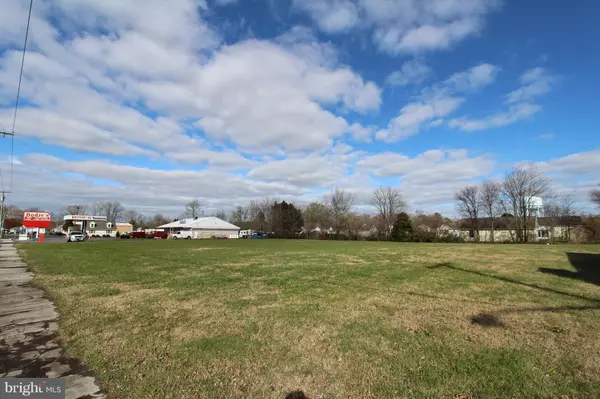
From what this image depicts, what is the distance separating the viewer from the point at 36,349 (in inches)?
168

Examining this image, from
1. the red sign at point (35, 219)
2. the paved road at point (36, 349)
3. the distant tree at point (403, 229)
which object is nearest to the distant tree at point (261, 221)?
the distant tree at point (403, 229)

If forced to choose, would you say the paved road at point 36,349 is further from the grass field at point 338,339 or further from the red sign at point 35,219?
the red sign at point 35,219

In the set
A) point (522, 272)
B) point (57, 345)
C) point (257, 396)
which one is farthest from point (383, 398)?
point (522, 272)

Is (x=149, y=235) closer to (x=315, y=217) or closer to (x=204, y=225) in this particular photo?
(x=204, y=225)

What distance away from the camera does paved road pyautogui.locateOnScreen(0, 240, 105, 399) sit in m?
3.38

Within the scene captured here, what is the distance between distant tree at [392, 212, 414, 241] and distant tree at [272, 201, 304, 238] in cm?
2974

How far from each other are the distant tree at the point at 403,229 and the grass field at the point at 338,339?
154 ft

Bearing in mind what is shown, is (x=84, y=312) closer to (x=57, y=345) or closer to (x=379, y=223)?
(x=57, y=345)

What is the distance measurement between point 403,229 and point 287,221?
3357 centimetres

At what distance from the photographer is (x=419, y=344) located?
4352 millimetres

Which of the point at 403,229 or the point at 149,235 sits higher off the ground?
the point at 403,229

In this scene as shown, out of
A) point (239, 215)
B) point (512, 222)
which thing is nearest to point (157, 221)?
point (239, 215)

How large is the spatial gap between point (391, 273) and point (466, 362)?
7.58 metres

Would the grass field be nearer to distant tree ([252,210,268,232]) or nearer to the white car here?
the white car
